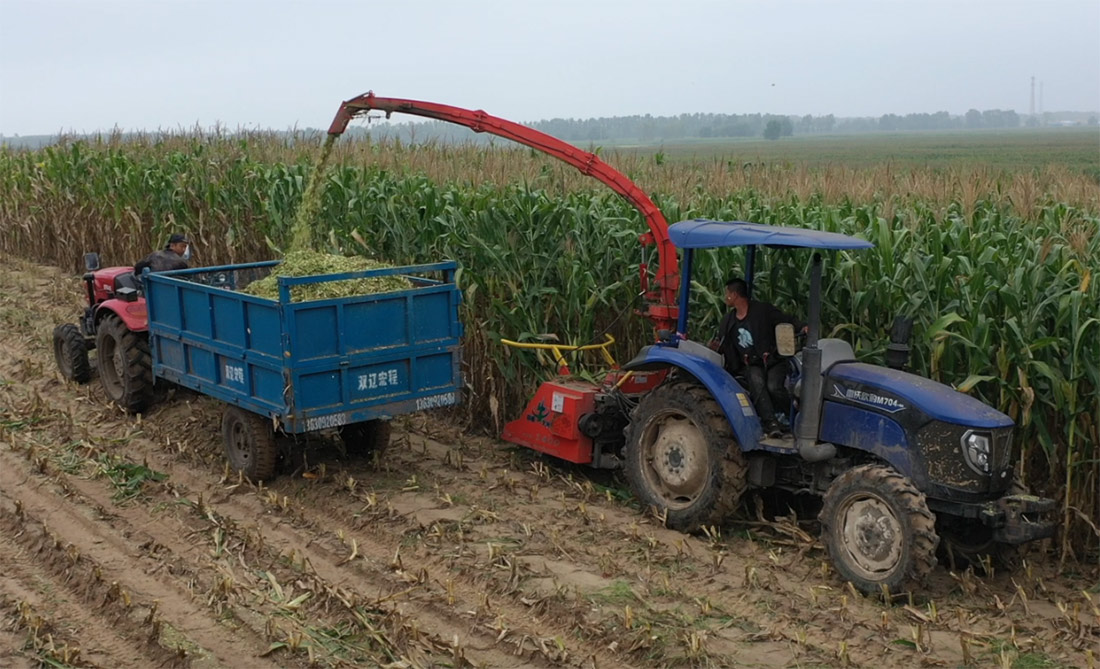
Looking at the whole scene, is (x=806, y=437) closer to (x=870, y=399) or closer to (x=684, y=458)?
(x=870, y=399)

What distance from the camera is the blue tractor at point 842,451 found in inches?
243

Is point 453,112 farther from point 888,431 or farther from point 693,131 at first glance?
point 693,131

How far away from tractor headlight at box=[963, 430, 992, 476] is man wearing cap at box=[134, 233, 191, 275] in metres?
7.28

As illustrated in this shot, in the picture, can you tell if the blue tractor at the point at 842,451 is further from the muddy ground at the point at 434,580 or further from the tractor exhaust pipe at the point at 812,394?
the muddy ground at the point at 434,580

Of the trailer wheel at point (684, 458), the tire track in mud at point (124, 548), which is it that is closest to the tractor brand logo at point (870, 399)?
the trailer wheel at point (684, 458)

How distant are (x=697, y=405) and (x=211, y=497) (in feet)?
12.4

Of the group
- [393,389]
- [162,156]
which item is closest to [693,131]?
[162,156]

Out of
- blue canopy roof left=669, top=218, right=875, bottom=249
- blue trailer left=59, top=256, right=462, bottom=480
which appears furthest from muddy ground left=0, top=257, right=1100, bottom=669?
blue canopy roof left=669, top=218, right=875, bottom=249

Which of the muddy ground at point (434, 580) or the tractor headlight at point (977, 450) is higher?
the tractor headlight at point (977, 450)

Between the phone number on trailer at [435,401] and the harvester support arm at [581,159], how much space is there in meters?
1.68

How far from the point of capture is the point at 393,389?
8.30 metres

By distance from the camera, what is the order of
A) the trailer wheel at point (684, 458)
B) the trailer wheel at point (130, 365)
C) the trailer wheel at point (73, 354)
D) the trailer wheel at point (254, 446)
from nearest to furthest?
the trailer wheel at point (684, 458) < the trailer wheel at point (254, 446) < the trailer wheel at point (130, 365) < the trailer wheel at point (73, 354)

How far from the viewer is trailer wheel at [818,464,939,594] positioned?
600cm

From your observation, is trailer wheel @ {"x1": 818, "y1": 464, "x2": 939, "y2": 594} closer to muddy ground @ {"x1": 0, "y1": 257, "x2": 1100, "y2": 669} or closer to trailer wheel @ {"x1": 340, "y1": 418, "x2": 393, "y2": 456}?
muddy ground @ {"x1": 0, "y1": 257, "x2": 1100, "y2": 669}
